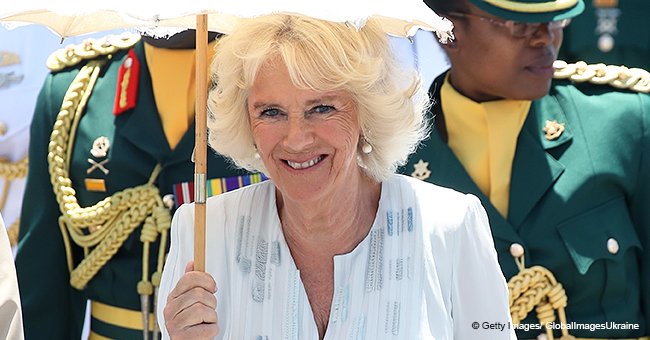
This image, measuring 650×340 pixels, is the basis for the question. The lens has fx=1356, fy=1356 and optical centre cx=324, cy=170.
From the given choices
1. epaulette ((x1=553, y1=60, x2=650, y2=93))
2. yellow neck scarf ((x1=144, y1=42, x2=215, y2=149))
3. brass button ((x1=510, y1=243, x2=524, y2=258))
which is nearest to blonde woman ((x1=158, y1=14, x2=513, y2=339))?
brass button ((x1=510, y1=243, x2=524, y2=258))

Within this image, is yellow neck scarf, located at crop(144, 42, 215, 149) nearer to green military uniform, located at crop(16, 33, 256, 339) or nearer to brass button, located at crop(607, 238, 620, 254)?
green military uniform, located at crop(16, 33, 256, 339)

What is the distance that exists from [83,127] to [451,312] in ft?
5.37

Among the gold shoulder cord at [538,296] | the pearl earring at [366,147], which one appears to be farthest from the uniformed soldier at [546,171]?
the pearl earring at [366,147]

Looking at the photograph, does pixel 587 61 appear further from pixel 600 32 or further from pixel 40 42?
pixel 40 42

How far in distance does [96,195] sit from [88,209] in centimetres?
5

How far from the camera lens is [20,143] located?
15.7ft

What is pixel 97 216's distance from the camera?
4.21 m

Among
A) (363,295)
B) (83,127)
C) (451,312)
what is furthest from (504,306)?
(83,127)

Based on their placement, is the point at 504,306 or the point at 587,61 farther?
the point at 587,61

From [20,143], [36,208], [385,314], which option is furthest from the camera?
[20,143]

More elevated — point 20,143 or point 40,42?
point 40,42

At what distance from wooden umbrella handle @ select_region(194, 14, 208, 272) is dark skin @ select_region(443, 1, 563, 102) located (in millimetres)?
1377

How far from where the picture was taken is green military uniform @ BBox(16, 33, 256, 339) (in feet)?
13.7

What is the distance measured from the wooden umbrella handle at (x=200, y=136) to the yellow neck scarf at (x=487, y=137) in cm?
141
